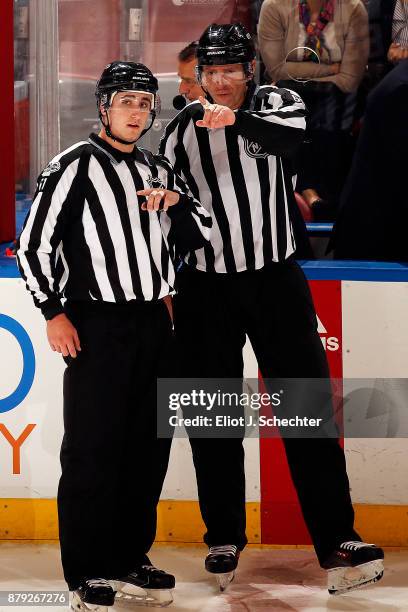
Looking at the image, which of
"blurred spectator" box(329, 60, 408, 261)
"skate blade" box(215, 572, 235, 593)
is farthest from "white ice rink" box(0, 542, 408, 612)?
"blurred spectator" box(329, 60, 408, 261)

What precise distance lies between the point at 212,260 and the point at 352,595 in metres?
1.00

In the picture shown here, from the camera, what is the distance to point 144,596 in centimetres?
334

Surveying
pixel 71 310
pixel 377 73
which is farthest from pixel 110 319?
pixel 377 73

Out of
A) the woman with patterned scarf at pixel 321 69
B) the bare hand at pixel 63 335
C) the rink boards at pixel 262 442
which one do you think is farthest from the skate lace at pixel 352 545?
the woman with patterned scarf at pixel 321 69

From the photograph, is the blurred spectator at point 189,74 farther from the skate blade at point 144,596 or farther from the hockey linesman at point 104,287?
the skate blade at point 144,596

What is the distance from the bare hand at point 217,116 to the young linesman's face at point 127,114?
0.16 meters

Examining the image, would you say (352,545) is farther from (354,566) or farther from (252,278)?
(252,278)

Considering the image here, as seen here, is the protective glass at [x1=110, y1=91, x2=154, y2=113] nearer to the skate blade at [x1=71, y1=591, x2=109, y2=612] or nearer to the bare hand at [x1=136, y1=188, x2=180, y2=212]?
the bare hand at [x1=136, y1=188, x2=180, y2=212]

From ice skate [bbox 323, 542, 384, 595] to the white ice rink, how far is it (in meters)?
0.07

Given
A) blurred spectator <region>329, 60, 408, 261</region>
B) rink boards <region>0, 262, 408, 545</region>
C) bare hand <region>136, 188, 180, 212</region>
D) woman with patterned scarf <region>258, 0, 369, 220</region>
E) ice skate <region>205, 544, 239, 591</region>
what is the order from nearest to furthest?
bare hand <region>136, 188, 180, 212</region> → ice skate <region>205, 544, 239, 591</region> → rink boards <region>0, 262, 408, 545</region> → blurred spectator <region>329, 60, 408, 261</region> → woman with patterned scarf <region>258, 0, 369, 220</region>

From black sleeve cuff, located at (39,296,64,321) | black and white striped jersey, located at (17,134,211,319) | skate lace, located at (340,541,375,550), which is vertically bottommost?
skate lace, located at (340,541,375,550)

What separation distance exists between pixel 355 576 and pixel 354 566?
0.03 metres

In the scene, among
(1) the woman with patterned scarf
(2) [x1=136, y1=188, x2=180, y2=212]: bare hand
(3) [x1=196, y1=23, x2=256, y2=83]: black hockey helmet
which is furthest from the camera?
(1) the woman with patterned scarf

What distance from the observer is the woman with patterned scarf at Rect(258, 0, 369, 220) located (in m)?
4.54
